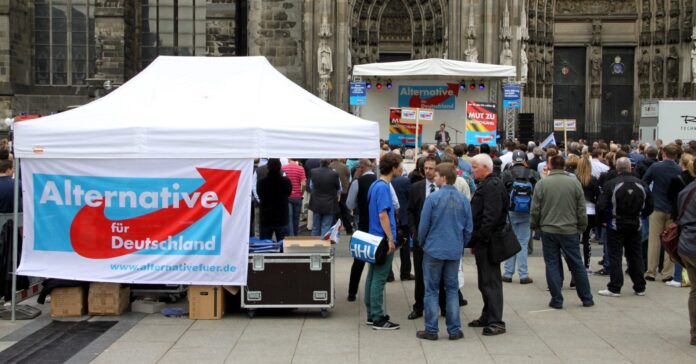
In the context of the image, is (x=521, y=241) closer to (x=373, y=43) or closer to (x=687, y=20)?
(x=373, y=43)

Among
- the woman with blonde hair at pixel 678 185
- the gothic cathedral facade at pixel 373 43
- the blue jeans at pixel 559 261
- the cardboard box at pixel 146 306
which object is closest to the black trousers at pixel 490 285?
the blue jeans at pixel 559 261

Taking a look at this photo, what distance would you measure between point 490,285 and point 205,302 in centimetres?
336

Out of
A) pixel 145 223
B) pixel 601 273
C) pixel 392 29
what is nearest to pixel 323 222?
pixel 601 273

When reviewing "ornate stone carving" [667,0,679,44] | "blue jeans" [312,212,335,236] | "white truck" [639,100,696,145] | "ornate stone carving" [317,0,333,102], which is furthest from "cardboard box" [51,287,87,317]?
"ornate stone carving" [667,0,679,44]

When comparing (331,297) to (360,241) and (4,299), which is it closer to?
(360,241)

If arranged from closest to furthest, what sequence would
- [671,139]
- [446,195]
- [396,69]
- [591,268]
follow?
[446,195], [591,268], [396,69], [671,139]

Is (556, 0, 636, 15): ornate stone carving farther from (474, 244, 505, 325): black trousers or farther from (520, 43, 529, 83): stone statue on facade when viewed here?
(474, 244, 505, 325): black trousers

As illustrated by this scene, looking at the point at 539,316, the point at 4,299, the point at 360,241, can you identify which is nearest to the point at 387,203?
the point at 360,241

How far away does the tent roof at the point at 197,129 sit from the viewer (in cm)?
1014

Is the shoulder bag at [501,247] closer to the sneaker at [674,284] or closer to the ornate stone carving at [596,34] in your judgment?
the sneaker at [674,284]

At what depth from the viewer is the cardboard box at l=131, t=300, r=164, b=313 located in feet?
35.6

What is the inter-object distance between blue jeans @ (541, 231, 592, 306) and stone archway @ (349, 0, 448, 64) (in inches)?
782

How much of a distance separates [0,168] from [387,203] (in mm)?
5125

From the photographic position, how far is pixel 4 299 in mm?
11094
